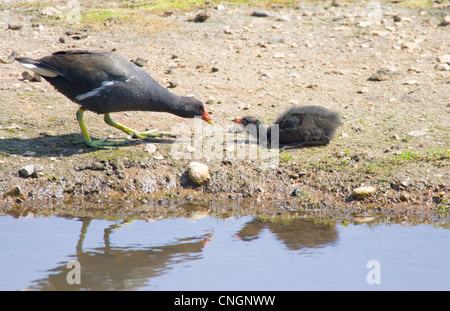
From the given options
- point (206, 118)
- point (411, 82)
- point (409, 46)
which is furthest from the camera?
point (409, 46)

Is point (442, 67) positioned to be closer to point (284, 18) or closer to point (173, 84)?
point (284, 18)

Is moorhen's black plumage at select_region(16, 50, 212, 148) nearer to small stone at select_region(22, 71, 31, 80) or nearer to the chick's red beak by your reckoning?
the chick's red beak

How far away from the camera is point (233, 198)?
5.79 m

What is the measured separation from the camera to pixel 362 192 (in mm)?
5605

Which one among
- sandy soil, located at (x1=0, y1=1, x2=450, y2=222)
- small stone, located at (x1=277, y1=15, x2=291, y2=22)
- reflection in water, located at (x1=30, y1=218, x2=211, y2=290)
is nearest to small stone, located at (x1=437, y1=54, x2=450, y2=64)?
sandy soil, located at (x1=0, y1=1, x2=450, y2=222)

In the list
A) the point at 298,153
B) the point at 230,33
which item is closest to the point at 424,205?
the point at 298,153

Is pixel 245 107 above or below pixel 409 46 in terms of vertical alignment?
below

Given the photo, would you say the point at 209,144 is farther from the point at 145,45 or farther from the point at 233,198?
the point at 145,45

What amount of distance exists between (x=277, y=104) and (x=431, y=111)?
6.23 feet

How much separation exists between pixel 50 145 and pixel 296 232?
2897 mm

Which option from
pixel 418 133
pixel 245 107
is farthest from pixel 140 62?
pixel 418 133

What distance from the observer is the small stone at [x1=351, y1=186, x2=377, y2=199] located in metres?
5.61

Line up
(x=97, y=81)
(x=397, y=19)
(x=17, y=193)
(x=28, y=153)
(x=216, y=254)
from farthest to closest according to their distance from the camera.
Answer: (x=397, y=19) → (x=28, y=153) → (x=97, y=81) → (x=17, y=193) → (x=216, y=254)

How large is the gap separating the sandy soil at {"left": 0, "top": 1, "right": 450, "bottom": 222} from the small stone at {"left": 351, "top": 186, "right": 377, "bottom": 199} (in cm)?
7
